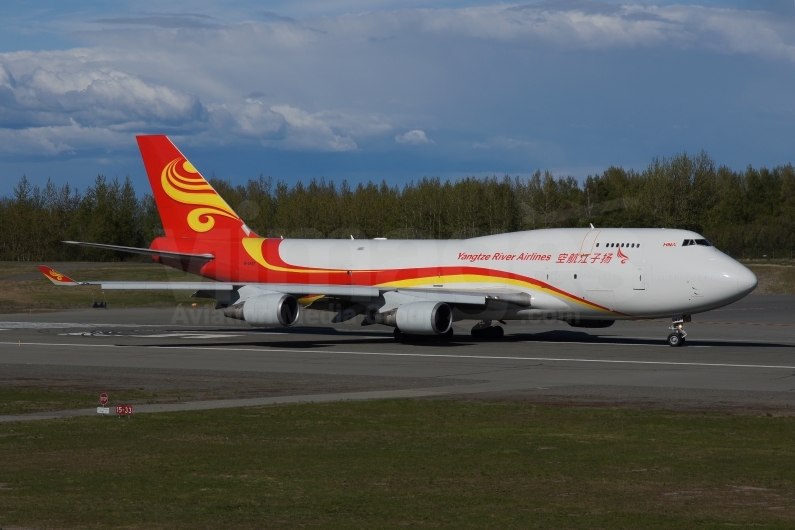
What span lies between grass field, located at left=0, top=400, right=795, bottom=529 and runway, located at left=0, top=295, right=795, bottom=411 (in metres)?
3.12

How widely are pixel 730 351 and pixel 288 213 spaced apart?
97128 millimetres

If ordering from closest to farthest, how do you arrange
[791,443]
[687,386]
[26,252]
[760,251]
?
[791,443] → [687,386] → [760,251] → [26,252]

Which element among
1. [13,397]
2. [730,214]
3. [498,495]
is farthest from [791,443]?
[730,214]

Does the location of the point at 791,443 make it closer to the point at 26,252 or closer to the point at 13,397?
the point at 13,397

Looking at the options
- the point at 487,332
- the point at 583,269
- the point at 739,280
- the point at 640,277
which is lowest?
the point at 487,332

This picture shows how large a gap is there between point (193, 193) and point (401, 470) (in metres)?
31.4

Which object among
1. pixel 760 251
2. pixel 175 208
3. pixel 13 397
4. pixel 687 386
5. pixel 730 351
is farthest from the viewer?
pixel 760 251

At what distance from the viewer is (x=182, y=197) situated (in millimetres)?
→ 43062

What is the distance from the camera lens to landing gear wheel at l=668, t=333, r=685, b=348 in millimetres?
34750

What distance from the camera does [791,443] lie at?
15.3 meters

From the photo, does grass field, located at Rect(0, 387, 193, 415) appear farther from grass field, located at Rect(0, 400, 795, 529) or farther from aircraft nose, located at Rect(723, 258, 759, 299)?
aircraft nose, located at Rect(723, 258, 759, 299)

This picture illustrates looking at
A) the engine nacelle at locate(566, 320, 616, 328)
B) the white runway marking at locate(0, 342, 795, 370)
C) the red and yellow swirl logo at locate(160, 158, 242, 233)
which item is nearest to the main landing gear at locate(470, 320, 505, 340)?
the engine nacelle at locate(566, 320, 616, 328)

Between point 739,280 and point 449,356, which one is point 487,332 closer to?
point 449,356

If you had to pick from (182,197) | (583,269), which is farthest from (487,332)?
(182,197)
